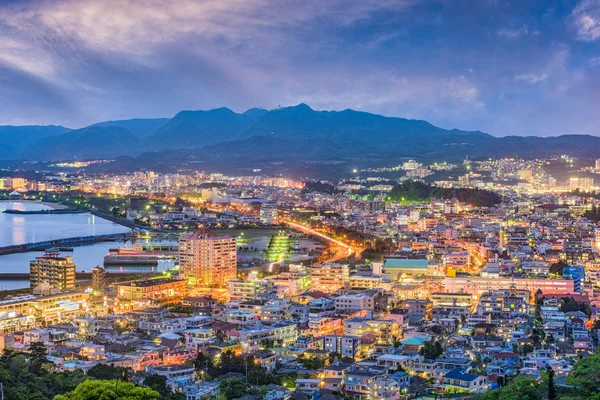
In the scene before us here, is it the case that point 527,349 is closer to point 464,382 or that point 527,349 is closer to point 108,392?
point 464,382

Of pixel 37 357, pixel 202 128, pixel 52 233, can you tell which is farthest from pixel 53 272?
pixel 202 128

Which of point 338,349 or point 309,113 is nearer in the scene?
point 338,349

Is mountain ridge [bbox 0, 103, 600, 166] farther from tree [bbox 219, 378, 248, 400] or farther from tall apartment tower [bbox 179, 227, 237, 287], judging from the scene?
tree [bbox 219, 378, 248, 400]


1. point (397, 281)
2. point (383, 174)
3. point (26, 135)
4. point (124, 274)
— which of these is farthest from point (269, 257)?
point (26, 135)

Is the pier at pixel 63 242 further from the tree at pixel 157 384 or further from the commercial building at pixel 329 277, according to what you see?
the tree at pixel 157 384

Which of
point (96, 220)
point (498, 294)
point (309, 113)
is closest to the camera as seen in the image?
point (498, 294)

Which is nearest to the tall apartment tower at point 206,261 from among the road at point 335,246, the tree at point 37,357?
the road at point 335,246

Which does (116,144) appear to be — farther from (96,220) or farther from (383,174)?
(96,220)

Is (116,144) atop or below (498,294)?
atop
